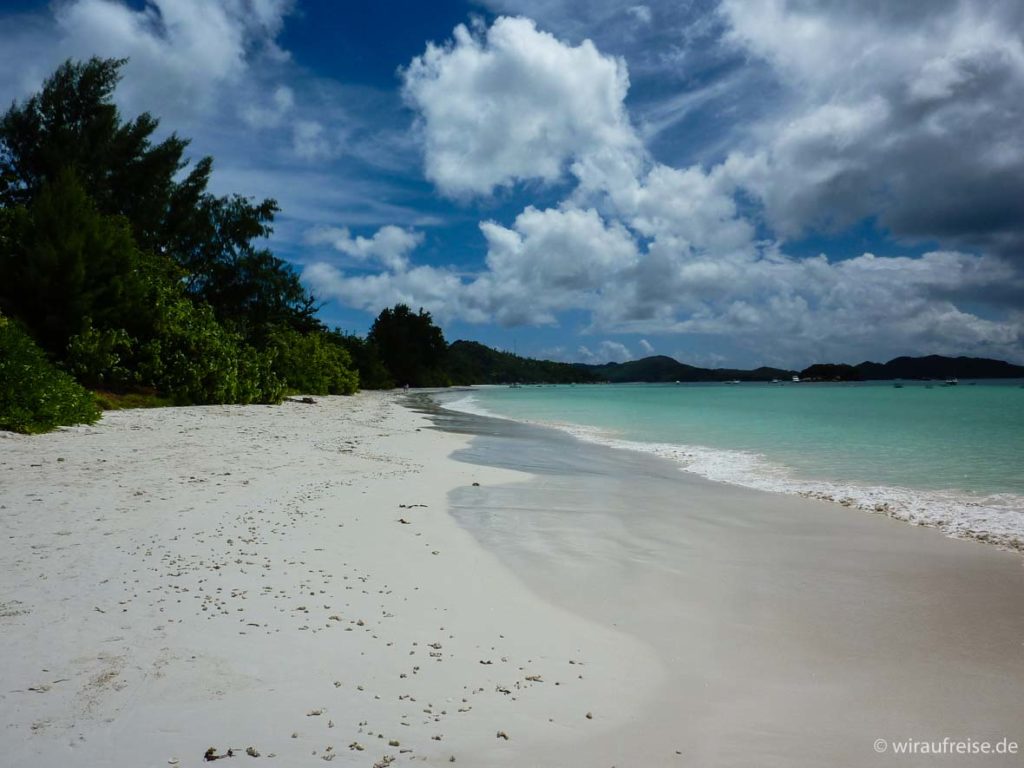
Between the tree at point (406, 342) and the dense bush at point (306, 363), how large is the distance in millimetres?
43499

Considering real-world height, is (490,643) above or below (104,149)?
below

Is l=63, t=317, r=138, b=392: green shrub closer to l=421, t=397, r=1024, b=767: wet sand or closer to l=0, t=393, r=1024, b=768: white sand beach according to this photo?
l=0, t=393, r=1024, b=768: white sand beach

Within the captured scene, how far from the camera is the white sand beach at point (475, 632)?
9.06ft

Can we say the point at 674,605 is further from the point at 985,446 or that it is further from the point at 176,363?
the point at 176,363

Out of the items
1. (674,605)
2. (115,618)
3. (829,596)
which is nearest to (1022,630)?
(829,596)

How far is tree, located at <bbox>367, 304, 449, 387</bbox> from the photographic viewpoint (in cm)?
9669

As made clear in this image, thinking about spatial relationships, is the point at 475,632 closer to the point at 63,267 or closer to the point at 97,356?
the point at 97,356

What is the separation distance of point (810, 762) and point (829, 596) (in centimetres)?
259

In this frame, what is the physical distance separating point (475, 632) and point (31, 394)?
12736 millimetres

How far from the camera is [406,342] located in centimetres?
9762

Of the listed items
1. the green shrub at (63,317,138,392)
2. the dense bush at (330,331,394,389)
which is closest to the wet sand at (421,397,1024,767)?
the green shrub at (63,317,138,392)

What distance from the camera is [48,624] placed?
3.61 meters

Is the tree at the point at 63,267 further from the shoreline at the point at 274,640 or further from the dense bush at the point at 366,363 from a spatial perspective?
the dense bush at the point at 366,363

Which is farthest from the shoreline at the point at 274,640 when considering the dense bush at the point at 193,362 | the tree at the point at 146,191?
the tree at the point at 146,191
